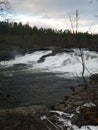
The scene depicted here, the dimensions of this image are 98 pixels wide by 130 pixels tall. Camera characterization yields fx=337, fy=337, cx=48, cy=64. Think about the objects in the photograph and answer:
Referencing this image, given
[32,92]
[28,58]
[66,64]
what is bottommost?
[28,58]

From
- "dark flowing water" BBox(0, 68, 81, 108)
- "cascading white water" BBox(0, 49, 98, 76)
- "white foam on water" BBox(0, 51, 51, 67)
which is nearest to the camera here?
"dark flowing water" BBox(0, 68, 81, 108)

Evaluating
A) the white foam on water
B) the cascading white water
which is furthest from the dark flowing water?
the white foam on water

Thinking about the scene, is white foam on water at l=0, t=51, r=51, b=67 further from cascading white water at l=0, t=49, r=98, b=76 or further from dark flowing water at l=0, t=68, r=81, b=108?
dark flowing water at l=0, t=68, r=81, b=108

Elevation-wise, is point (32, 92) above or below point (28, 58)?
above

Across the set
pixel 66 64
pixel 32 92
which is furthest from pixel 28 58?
pixel 32 92

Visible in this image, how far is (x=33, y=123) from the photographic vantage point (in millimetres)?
6242

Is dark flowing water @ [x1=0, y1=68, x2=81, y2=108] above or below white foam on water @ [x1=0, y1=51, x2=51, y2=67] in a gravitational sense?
above

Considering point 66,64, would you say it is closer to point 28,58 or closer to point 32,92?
point 28,58

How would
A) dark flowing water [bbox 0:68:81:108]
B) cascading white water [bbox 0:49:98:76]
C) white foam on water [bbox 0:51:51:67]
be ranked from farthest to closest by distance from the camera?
white foam on water [bbox 0:51:51:67] < cascading white water [bbox 0:49:98:76] < dark flowing water [bbox 0:68:81:108]

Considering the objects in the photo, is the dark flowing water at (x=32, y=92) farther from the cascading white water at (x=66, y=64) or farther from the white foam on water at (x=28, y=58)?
the white foam on water at (x=28, y=58)

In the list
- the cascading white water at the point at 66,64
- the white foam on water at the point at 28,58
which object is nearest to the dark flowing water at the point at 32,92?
the cascading white water at the point at 66,64

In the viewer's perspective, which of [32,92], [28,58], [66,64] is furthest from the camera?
[28,58]

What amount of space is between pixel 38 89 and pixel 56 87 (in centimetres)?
102

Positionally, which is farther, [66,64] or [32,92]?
[66,64]
